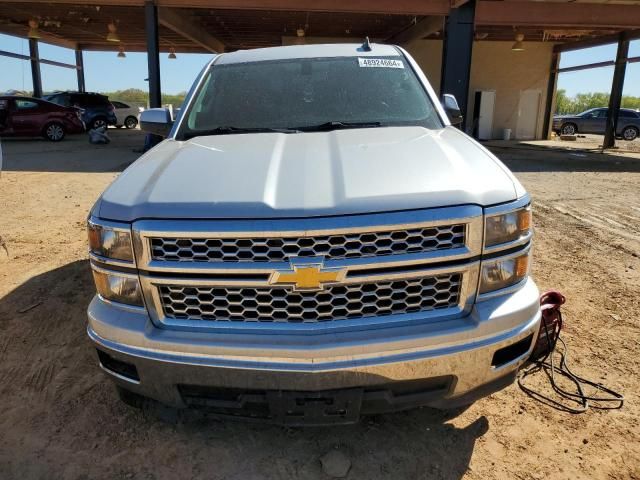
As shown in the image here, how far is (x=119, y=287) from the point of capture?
2.06 metres

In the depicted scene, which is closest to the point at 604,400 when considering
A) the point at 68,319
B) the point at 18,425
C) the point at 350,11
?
the point at 18,425

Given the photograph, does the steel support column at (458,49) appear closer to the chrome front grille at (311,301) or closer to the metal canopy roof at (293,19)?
the metal canopy roof at (293,19)

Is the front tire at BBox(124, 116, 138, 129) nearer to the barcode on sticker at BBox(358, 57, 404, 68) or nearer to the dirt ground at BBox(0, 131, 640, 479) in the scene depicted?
the dirt ground at BBox(0, 131, 640, 479)

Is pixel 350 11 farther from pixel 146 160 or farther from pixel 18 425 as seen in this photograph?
pixel 18 425

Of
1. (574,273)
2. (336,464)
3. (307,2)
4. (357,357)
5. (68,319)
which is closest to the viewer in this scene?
(357,357)

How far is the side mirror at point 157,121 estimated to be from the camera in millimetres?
3669

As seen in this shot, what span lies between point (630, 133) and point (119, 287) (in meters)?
27.0

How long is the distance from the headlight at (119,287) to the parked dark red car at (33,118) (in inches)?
694

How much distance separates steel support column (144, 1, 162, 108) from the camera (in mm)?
13250

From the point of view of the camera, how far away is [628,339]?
339cm

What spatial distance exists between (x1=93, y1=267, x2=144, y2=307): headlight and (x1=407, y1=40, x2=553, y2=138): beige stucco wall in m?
22.5

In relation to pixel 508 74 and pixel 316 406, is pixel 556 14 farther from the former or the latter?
pixel 316 406

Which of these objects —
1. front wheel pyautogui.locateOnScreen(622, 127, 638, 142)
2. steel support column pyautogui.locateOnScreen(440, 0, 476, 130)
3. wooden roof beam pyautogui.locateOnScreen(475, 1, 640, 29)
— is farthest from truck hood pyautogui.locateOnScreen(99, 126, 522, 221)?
front wheel pyautogui.locateOnScreen(622, 127, 638, 142)

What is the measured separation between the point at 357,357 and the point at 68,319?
2.74 meters
